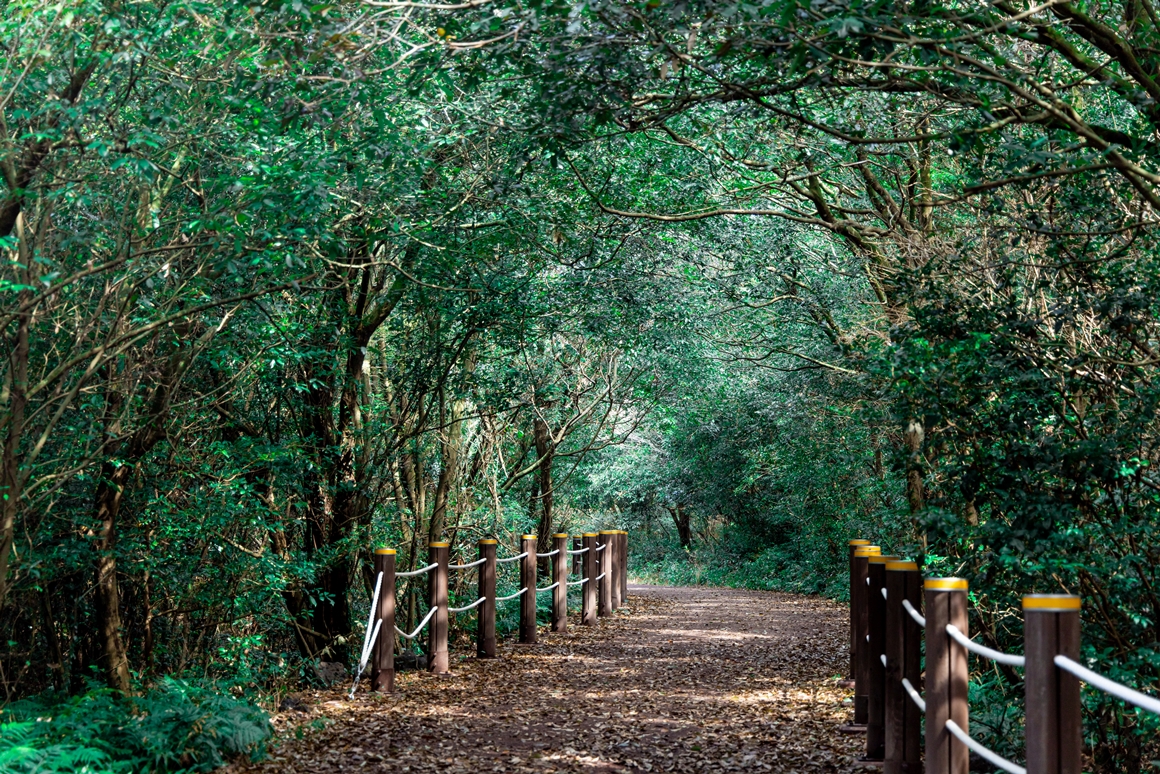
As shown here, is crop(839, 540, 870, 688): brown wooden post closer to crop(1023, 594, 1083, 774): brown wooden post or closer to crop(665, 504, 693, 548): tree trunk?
crop(1023, 594, 1083, 774): brown wooden post

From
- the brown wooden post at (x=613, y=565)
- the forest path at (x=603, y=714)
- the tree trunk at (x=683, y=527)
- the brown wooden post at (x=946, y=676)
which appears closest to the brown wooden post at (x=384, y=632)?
the forest path at (x=603, y=714)

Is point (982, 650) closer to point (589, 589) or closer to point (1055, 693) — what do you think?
point (1055, 693)

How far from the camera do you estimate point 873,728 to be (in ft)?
20.6

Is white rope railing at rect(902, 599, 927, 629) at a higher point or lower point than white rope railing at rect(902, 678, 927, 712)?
higher

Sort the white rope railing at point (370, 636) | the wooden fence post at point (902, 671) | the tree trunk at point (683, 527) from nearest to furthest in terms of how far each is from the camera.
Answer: the wooden fence post at point (902, 671)
the white rope railing at point (370, 636)
the tree trunk at point (683, 527)

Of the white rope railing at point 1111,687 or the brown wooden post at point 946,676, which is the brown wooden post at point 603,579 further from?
the white rope railing at point 1111,687

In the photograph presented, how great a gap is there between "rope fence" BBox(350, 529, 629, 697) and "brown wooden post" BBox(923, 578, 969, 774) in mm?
4944

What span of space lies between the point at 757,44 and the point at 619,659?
759cm

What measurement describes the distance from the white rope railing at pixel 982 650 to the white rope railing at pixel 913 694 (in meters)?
0.64

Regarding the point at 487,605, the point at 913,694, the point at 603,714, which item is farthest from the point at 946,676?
the point at 487,605

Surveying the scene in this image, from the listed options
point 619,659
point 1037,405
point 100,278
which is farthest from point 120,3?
point 619,659

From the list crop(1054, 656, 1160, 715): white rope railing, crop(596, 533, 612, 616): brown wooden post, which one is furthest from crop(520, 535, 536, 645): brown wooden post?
crop(1054, 656, 1160, 715): white rope railing

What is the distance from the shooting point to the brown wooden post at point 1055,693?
3189 millimetres

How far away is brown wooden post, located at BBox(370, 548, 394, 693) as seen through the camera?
848 cm
